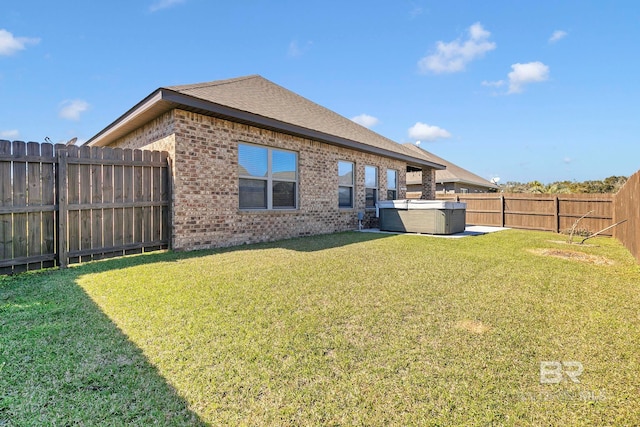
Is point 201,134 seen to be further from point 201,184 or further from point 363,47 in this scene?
point 363,47

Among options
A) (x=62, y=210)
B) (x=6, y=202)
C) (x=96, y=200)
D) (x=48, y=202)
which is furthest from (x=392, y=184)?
(x=6, y=202)

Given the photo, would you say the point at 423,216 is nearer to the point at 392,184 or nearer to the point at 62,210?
the point at 392,184

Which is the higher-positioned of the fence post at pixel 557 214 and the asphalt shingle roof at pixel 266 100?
the asphalt shingle roof at pixel 266 100

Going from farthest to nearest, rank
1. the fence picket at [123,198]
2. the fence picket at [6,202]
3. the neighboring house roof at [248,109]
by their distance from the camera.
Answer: the neighboring house roof at [248,109], the fence picket at [123,198], the fence picket at [6,202]

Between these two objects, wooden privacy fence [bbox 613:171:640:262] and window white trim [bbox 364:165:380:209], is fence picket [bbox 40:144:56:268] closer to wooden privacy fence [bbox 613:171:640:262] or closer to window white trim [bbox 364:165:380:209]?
window white trim [bbox 364:165:380:209]

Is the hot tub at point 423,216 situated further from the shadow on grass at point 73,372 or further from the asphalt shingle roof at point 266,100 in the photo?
the shadow on grass at point 73,372

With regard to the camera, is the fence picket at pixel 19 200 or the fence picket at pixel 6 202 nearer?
the fence picket at pixel 6 202

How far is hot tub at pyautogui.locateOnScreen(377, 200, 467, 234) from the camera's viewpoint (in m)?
9.22

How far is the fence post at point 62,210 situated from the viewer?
484 cm

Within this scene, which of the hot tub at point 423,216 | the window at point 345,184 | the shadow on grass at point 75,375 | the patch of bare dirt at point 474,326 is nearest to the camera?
the shadow on grass at point 75,375

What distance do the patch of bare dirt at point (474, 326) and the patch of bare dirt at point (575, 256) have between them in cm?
461

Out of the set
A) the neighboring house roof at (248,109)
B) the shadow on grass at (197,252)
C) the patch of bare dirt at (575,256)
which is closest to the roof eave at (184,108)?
the neighboring house roof at (248,109)

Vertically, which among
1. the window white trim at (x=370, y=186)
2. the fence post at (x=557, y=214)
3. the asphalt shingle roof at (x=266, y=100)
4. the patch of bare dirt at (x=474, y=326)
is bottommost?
the patch of bare dirt at (x=474, y=326)

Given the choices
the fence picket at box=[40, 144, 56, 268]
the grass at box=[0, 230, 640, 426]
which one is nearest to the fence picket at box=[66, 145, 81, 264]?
the fence picket at box=[40, 144, 56, 268]
